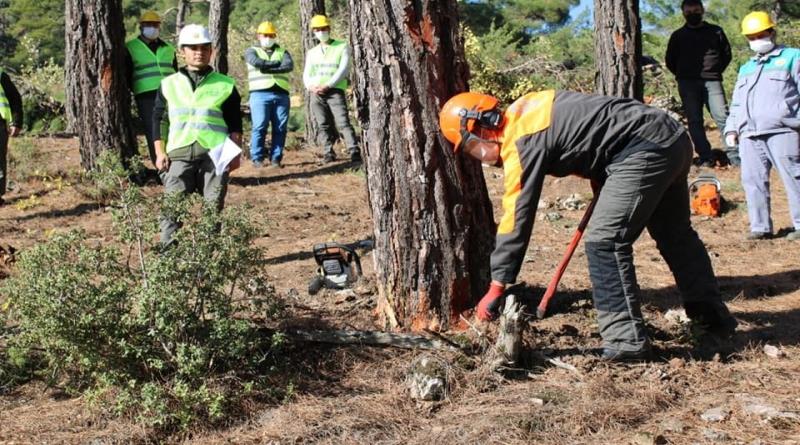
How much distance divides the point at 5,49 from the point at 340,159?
24418 millimetres

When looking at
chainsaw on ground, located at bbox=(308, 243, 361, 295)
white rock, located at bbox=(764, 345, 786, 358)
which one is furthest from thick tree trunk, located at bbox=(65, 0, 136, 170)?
white rock, located at bbox=(764, 345, 786, 358)

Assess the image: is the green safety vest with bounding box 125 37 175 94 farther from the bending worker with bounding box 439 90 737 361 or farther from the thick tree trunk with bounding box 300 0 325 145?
the bending worker with bounding box 439 90 737 361

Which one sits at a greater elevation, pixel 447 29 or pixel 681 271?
pixel 447 29

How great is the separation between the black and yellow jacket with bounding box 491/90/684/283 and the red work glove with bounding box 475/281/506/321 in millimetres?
99

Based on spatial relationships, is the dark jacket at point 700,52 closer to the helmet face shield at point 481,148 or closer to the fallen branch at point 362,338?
the helmet face shield at point 481,148

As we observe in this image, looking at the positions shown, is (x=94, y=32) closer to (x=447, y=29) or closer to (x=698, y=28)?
(x=447, y=29)

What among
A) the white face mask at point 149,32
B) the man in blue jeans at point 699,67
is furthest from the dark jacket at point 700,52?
the white face mask at point 149,32

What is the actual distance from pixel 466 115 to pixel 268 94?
7.30 meters

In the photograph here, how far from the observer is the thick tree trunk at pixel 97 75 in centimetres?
965

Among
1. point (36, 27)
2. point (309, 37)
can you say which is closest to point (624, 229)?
point (309, 37)

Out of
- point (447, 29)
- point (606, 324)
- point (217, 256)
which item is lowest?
point (606, 324)

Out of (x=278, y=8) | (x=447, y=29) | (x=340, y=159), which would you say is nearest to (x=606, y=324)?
(x=447, y=29)

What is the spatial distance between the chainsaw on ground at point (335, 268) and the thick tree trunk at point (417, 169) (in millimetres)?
773

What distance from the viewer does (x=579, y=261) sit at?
22.8 feet
